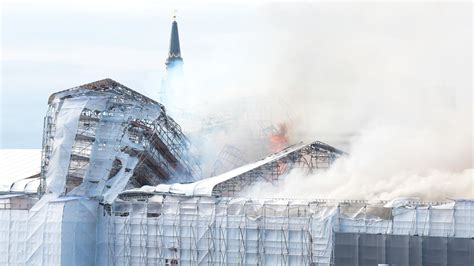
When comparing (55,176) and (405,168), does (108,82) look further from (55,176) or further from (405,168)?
(405,168)

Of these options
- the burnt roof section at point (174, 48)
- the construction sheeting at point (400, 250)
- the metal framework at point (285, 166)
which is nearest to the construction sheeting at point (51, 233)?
the metal framework at point (285, 166)

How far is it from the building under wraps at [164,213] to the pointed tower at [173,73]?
50669 mm

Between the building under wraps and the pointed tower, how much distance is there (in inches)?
1995

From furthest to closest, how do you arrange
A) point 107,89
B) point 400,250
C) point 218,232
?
point 107,89 < point 218,232 < point 400,250

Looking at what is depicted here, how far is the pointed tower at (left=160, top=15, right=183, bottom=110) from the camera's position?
125 m

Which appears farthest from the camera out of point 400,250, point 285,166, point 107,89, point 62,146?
point 285,166

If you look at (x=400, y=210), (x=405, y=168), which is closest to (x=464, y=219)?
(x=400, y=210)

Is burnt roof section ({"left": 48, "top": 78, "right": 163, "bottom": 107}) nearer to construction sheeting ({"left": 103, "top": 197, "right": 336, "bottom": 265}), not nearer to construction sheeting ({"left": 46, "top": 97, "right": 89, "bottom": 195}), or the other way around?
construction sheeting ({"left": 46, "top": 97, "right": 89, "bottom": 195})

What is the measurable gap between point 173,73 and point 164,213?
7392 centimetres

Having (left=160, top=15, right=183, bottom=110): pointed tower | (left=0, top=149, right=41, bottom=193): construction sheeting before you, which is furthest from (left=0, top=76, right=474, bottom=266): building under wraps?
(left=160, top=15, right=183, bottom=110): pointed tower

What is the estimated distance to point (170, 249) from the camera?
208ft

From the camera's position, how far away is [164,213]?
63.7m

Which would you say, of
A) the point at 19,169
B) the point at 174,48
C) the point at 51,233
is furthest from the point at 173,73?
the point at 51,233

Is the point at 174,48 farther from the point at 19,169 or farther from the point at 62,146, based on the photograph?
the point at 62,146
